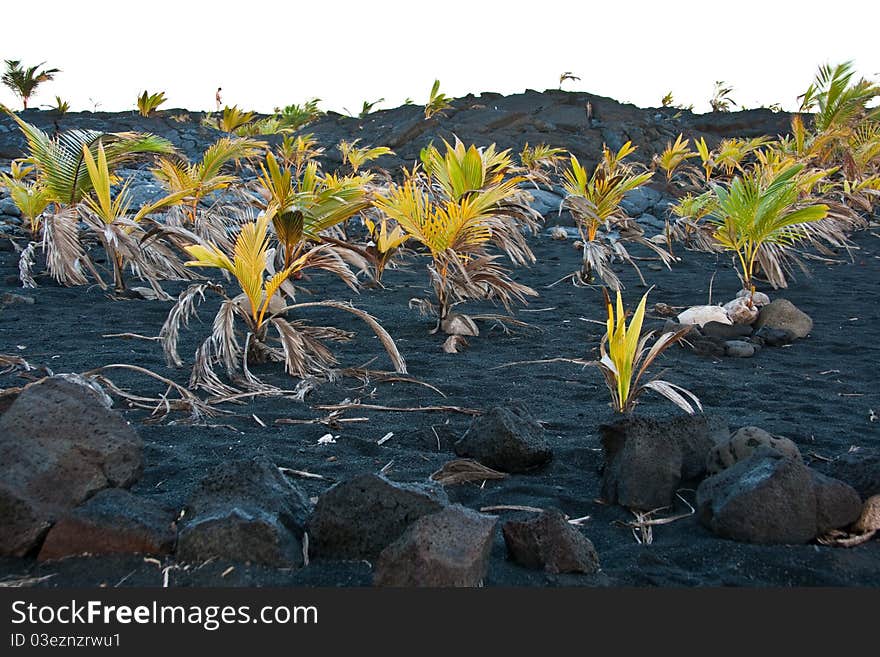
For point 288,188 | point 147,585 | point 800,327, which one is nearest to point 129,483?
point 147,585

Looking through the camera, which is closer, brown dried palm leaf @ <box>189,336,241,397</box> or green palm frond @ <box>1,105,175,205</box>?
brown dried palm leaf @ <box>189,336,241,397</box>

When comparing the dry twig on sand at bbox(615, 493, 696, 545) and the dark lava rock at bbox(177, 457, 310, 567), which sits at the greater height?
the dark lava rock at bbox(177, 457, 310, 567)

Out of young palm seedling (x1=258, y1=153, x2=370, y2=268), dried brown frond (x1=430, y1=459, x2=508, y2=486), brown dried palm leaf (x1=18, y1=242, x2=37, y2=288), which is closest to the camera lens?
dried brown frond (x1=430, y1=459, x2=508, y2=486)

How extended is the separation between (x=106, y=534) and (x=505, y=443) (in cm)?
134

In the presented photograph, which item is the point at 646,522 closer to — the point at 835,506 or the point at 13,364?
the point at 835,506

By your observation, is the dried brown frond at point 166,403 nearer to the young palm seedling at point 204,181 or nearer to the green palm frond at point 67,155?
the green palm frond at point 67,155

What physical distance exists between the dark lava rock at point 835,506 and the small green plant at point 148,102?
64.8 feet

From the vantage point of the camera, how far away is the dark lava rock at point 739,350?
4543 mm

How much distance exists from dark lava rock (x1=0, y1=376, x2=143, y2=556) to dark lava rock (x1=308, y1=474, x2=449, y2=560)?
2.20ft

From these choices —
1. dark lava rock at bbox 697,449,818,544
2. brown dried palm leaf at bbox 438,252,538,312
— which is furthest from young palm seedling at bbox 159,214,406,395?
dark lava rock at bbox 697,449,818,544

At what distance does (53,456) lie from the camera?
202 cm

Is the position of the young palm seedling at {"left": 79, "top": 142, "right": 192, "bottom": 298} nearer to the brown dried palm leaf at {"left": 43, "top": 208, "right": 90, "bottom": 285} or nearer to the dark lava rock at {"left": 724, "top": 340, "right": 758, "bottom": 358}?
the brown dried palm leaf at {"left": 43, "top": 208, "right": 90, "bottom": 285}

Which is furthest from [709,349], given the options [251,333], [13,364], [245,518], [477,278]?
[13,364]

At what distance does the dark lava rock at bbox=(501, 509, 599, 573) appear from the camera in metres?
1.86
